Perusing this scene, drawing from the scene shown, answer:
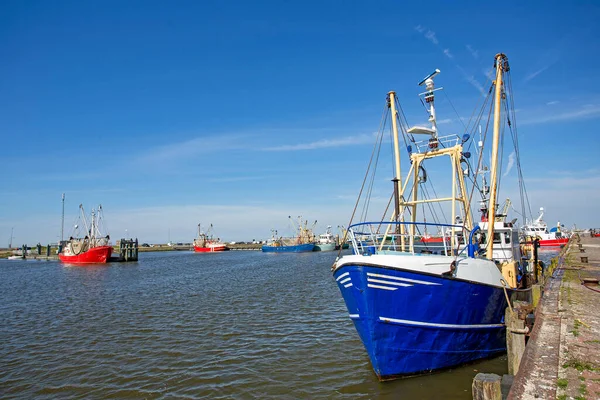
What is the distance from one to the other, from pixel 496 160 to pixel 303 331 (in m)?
9.32

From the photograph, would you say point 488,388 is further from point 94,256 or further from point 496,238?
point 94,256

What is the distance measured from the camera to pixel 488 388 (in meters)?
5.90

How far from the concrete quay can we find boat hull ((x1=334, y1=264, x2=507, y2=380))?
173 cm

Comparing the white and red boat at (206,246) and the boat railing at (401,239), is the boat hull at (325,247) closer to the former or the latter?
the white and red boat at (206,246)

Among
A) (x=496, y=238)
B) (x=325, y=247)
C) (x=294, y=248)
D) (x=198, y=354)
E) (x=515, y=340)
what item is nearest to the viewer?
(x=515, y=340)

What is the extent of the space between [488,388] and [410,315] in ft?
11.1

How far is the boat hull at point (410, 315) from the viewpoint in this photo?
30.0 feet

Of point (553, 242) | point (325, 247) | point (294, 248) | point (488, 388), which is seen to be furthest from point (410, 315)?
point (325, 247)

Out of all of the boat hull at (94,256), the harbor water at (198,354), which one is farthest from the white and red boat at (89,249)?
the harbor water at (198,354)

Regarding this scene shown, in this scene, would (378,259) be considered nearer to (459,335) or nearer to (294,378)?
(459,335)

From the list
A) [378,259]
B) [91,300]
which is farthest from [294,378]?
[91,300]

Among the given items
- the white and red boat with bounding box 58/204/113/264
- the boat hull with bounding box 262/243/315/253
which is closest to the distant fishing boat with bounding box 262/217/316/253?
the boat hull with bounding box 262/243/315/253

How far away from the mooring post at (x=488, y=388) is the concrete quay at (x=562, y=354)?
252 mm

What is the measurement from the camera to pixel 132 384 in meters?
10.4
